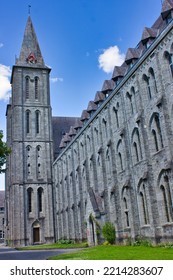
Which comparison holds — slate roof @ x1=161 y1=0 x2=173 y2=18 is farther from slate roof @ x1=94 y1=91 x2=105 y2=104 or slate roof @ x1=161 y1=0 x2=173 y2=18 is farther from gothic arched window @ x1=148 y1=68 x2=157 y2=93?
slate roof @ x1=94 y1=91 x2=105 y2=104

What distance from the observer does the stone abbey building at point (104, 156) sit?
72.7ft

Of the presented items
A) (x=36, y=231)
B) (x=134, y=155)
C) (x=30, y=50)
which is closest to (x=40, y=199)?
(x=36, y=231)

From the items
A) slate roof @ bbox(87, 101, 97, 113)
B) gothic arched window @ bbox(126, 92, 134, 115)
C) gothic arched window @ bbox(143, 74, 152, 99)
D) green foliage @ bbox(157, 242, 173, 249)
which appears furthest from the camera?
slate roof @ bbox(87, 101, 97, 113)

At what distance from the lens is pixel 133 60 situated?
1091 inches

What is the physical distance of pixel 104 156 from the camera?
3244 centimetres

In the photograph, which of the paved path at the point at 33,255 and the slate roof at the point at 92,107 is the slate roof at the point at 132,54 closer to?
the slate roof at the point at 92,107

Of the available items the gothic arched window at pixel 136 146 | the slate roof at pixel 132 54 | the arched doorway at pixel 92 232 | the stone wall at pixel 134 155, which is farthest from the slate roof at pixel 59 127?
the gothic arched window at pixel 136 146

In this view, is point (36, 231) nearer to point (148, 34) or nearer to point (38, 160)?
point (38, 160)

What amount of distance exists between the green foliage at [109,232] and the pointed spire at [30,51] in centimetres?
3983

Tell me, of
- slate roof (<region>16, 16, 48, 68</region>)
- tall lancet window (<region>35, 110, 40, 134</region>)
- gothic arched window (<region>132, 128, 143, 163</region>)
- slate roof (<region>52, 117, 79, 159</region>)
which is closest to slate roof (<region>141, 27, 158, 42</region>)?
gothic arched window (<region>132, 128, 143, 163</region>)

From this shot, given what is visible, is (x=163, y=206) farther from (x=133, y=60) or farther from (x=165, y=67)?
(x=133, y=60)

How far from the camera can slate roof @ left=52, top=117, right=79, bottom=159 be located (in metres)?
61.5

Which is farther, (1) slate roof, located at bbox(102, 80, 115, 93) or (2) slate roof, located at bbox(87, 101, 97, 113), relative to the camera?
(2) slate roof, located at bbox(87, 101, 97, 113)
